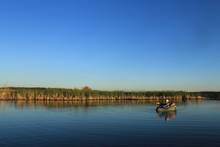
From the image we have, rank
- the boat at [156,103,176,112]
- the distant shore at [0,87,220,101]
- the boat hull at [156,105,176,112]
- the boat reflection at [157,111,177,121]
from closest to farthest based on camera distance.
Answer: the boat reflection at [157,111,177,121]
the boat hull at [156,105,176,112]
the boat at [156,103,176,112]
the distant shore at [0,87,220,101]

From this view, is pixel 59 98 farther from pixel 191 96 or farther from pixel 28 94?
pixel 191 96

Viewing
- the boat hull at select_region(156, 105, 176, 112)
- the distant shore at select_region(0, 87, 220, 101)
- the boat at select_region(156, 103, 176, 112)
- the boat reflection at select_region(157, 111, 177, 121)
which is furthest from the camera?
the distant shore at select_region(0, 87, 220, 101)

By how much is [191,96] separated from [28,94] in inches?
2684

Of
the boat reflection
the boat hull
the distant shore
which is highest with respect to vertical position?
the distant shore

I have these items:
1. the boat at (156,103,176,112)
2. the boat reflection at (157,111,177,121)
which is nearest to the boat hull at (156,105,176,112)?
the boat at (156,103,176,112)

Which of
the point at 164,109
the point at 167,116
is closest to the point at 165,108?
the point at 164,109

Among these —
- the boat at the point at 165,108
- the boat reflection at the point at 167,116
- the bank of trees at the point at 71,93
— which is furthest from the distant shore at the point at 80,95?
the boat reflection at the point at 167,116

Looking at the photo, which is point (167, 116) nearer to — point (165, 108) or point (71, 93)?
point (165, 108)

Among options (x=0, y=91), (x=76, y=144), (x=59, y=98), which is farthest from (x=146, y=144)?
(x=0, y=91)

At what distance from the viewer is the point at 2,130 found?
34.6 metres

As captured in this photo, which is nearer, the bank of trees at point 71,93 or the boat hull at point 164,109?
the boat hull at point 164,109

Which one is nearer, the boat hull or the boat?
the boat hull

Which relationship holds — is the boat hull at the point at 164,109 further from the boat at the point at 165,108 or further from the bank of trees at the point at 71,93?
the bank of trees at the point at 71,93

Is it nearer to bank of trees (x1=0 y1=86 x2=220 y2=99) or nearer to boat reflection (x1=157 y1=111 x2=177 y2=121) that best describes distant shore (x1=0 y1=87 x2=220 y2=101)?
bank of trees (x1=0 y1=86 x2=220 y2=99)
